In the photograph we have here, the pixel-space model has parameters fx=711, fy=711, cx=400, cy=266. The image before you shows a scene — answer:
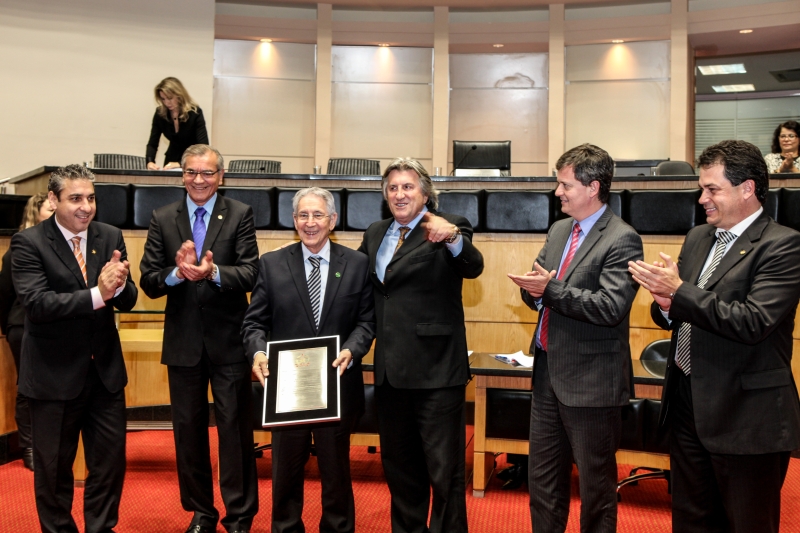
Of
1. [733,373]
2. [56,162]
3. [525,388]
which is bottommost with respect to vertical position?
[525,388]

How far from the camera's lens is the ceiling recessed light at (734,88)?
12.2 meters

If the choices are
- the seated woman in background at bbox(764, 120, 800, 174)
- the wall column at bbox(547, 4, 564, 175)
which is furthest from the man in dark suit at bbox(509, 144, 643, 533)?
the wall column at bbox(547, 4, 564, 175)

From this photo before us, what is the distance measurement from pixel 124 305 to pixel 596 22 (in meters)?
8.75

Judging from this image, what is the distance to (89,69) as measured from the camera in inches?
358

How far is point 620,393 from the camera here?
227cm

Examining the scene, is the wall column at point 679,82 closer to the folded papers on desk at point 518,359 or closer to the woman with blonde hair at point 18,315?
the folded papers on desk at point 518,359

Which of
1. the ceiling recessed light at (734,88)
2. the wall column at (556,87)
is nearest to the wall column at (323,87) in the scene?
the wall column at (556,87)

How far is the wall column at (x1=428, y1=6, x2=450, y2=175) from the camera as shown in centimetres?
1007

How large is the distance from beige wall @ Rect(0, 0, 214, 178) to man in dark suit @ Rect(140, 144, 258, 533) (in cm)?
682

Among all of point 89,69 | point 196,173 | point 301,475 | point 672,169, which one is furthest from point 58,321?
point 89,69

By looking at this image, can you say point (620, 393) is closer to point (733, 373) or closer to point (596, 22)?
point (733, 373)

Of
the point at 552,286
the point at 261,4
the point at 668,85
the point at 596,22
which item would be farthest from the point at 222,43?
the point at 552,286

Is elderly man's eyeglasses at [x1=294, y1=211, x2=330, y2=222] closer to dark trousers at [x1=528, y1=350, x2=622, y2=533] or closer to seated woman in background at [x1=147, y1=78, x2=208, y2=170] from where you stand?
dark trousers at [x1=528, y1=350, x2=622, y2=533]

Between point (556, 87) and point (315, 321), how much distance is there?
8.17 meters
